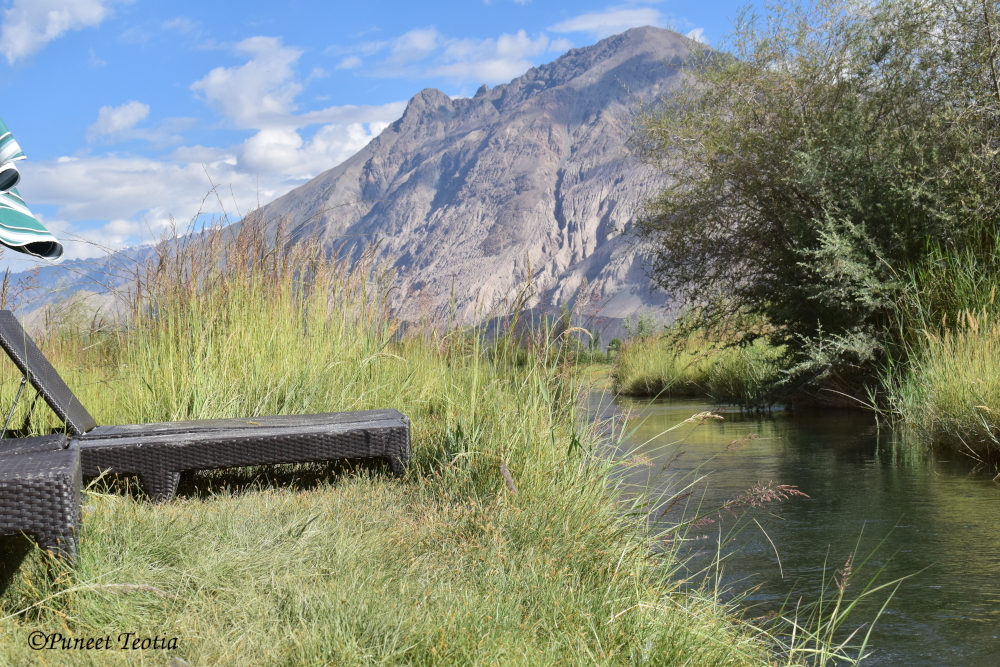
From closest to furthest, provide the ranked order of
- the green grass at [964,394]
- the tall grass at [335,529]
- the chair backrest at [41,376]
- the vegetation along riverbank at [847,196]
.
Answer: the tall grass at [335,529]
the chair backrest at [41,376]
the green grass at [964,394]
the vegetation along riverbank at [847,196]

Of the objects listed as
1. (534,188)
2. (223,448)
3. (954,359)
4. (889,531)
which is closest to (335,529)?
(223,448)

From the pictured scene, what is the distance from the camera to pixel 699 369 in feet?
39.8

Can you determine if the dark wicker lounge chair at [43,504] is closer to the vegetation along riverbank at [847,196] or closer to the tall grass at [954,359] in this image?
the tall grass at [954,359]

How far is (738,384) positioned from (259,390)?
7.99 metres

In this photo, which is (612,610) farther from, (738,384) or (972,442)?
(738,384)

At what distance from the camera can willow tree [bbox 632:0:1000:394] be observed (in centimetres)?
731

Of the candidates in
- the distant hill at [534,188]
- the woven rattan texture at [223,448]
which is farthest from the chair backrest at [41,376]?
the distant hill at [534,188]

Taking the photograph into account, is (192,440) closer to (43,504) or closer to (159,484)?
(159,484)

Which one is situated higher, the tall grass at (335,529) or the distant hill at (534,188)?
the distant hill at (534,188)

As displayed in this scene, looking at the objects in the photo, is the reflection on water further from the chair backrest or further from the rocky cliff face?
the rocky cliff face

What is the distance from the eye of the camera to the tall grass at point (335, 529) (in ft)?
5.86

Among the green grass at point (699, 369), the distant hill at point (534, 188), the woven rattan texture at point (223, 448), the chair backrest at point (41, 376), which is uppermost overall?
the distant hill at point (534, 188)

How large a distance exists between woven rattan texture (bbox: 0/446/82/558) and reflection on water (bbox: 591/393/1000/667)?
74.1 inches

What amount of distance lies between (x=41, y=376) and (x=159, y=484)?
633mm
